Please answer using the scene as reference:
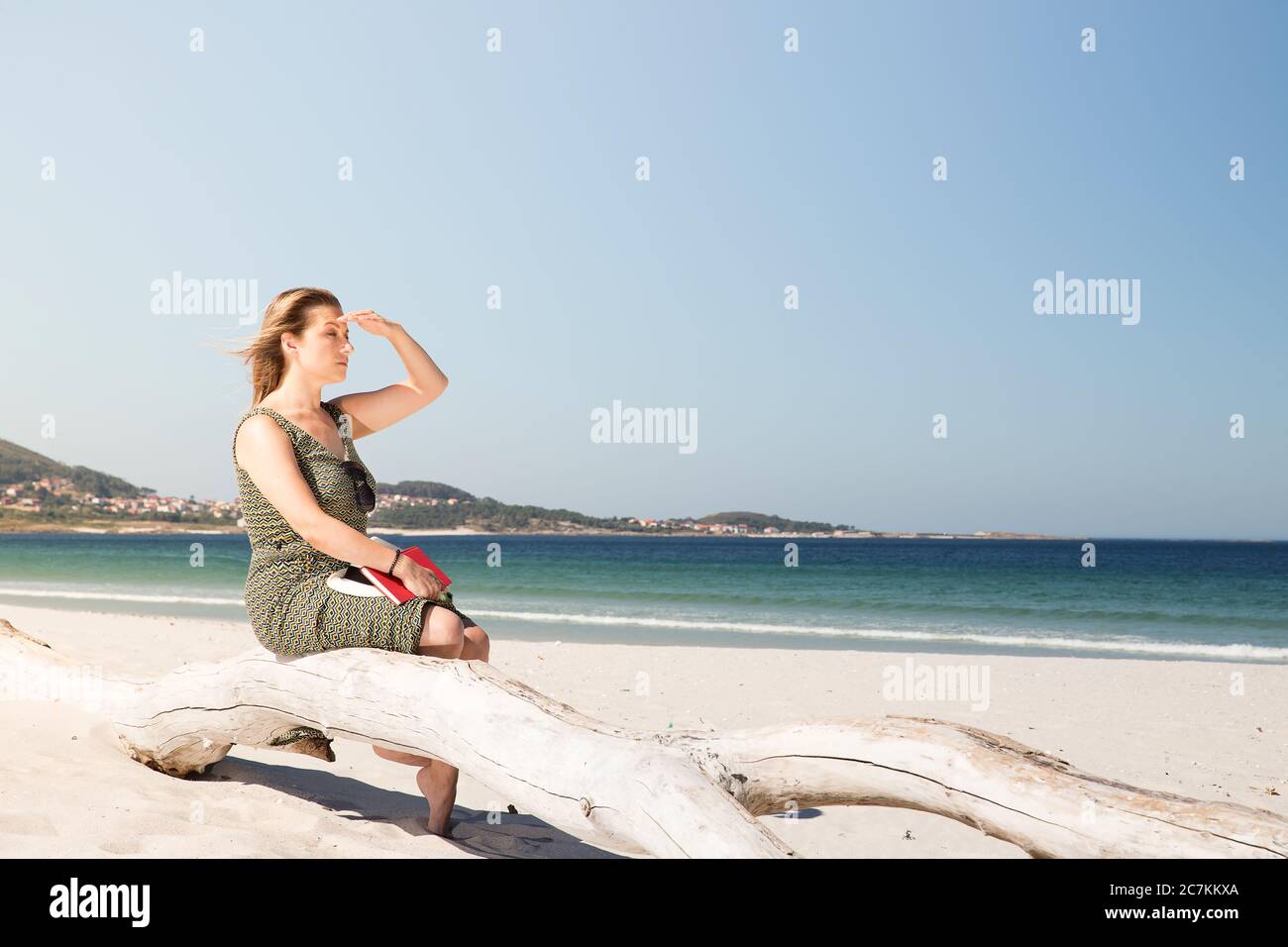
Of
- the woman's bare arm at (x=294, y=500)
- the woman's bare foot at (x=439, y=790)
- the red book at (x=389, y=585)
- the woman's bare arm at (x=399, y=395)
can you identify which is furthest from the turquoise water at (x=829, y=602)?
the woman's bare arm at (x=294, y=500)

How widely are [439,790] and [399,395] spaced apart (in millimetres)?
2003

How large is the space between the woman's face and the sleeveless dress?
29 centimetres

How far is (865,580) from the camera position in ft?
123

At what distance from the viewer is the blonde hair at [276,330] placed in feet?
12.9

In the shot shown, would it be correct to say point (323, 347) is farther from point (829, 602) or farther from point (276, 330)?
point (829, 602)

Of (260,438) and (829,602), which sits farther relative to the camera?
(829,602)

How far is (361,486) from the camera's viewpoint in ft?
13.1

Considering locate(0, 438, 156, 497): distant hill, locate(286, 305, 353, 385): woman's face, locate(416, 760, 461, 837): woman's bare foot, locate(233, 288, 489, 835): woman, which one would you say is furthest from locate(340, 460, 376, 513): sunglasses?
locate(0, 438, 156, 497): distant hill

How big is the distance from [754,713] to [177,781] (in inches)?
219

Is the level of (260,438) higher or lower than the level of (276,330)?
lower

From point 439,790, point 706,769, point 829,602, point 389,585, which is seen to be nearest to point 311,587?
point 389,585

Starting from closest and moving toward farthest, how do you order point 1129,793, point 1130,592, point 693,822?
point 693,822 → point 1129,793 → point 1130,592
